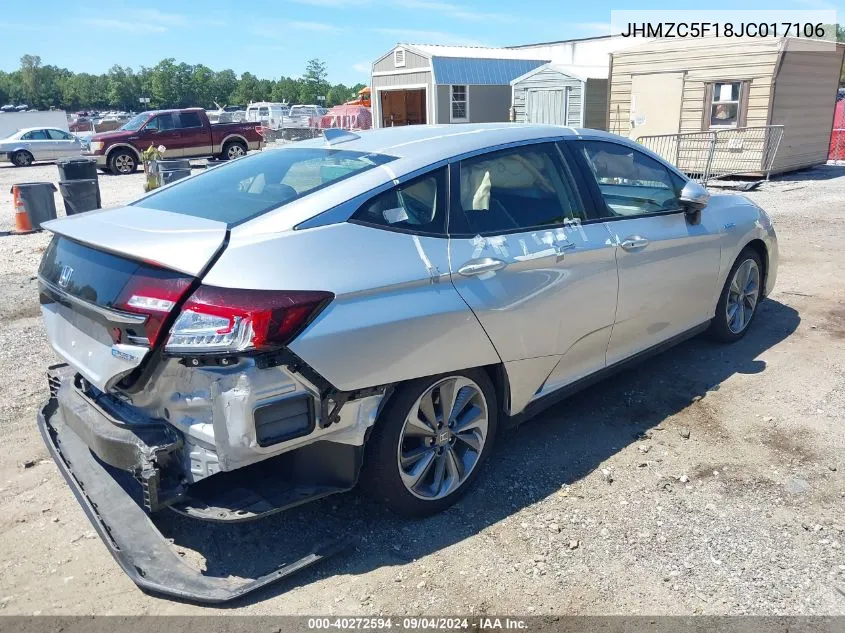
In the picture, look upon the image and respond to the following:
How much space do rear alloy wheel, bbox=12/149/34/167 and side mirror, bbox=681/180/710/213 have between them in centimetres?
2688

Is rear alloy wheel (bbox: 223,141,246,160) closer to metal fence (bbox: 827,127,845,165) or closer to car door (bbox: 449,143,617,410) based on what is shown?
metal fence (bbox: 827,127,845,165)

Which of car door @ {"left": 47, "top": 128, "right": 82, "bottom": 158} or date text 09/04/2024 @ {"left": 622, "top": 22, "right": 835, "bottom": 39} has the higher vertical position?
date text 09/04/2024 @ {"left": 622, "top": 22, "right": 835, "bottom": 39}

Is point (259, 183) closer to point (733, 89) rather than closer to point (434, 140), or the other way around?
point (434, 140)

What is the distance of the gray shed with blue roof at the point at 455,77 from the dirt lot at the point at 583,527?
975 inches

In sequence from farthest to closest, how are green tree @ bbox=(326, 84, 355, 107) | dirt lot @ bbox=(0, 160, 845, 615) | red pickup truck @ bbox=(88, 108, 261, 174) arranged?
green tree @ bbox=(326, 84, 355, 107) < red pickup truck @ bbox=(88, 108, 261, 174) < dirt lot @ bbox=(0, 160, 845, 615)

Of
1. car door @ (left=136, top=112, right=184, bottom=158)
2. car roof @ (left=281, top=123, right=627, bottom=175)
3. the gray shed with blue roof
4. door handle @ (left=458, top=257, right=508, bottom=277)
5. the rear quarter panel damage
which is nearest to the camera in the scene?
the rear quarter panel damage

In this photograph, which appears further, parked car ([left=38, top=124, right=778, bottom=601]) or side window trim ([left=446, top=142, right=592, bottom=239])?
side window trim ([left=446, top=142, right=592, bottom=239])

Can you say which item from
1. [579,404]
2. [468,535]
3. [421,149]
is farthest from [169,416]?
[579,404]

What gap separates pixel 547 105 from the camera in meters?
20.8

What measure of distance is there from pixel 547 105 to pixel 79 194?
46.6ft

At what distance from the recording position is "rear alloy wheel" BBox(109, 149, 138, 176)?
70.2ft

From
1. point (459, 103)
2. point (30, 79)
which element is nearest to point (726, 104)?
point (459, 103)

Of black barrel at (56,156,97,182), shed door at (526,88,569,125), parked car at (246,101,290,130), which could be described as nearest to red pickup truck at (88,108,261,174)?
shed door at (526,88,569,125)

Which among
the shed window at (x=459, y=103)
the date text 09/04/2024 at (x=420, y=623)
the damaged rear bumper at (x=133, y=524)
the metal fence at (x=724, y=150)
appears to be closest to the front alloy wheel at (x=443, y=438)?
the damaged rear bumper at (x=133, y=524)
